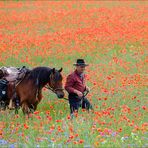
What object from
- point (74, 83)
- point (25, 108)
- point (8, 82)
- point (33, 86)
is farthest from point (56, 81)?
point (8, 82)

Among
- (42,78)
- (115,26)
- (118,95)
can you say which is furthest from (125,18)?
(42,78)

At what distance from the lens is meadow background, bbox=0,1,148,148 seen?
8109mm

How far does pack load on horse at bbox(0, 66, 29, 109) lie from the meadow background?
0.49 m

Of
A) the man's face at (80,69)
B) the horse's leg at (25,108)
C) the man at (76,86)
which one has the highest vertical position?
the man's face at (80,69)

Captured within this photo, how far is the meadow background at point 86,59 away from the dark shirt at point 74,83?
57cm

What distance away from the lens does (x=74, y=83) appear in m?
11.2

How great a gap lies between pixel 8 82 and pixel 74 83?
1.47 meters

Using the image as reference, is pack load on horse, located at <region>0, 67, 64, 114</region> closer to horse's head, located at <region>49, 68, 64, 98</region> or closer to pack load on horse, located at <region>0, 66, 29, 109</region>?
horse's head, located at <region>49, 68, 64, 98</region>

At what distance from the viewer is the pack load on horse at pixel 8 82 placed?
1101cm

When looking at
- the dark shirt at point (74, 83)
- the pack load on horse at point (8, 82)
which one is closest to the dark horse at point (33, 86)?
the pack load on horse at point (8, 82)

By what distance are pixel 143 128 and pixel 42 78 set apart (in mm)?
3463

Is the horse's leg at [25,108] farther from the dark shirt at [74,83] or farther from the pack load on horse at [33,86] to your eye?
the dark shirt at [74,83]

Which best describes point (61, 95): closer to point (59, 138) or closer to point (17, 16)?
point (59, 138)

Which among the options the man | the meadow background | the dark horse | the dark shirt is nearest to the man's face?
the man
